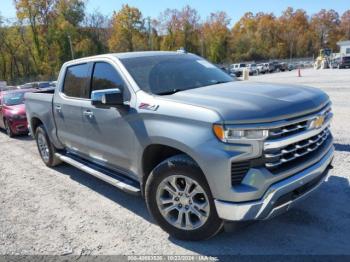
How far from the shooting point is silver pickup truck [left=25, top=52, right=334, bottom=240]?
308 cm

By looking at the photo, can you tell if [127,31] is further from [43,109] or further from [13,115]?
[43,109]

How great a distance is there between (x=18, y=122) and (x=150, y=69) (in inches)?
298

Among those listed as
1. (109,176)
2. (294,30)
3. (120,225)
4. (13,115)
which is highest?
(294,30)

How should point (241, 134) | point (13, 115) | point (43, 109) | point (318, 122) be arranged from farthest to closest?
point (13, 115)
point (43, 109)
point (318, 122)
point (241, 134)

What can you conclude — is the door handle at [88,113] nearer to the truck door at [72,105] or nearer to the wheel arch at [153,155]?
the truck door at [72,105]

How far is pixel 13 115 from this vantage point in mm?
10633

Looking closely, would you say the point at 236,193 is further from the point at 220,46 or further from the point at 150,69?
the point at 220,46

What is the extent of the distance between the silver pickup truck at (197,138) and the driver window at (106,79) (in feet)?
0.04

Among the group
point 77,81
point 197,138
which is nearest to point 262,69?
point 77,81

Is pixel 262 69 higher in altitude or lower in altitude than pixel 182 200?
lower

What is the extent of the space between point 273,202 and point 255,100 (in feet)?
3.10

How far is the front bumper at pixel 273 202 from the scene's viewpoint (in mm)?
3066

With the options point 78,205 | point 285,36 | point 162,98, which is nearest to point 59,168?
point 78,205

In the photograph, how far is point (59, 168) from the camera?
6.73 meters
